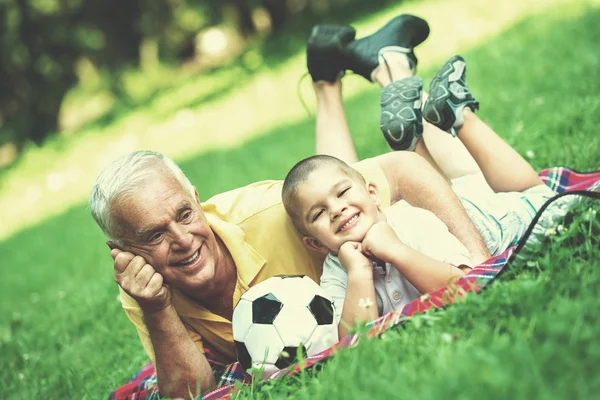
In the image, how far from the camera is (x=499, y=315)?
7.02ft

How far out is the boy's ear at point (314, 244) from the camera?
2.99 metres

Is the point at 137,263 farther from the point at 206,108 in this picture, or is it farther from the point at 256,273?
the point at 206,108

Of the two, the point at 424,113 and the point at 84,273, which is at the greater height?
the point at 424,113

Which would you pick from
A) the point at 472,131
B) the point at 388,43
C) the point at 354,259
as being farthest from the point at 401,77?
the point at 354,259

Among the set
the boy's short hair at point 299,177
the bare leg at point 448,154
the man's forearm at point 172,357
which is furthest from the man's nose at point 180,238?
the bare leg at point 448,154

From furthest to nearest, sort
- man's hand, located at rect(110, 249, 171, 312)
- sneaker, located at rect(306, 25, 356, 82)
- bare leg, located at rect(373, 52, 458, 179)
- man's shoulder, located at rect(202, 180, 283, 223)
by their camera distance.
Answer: sneaker, located at rect(306, 25, 356, 82) < bare leg, located at rect(373, 52, 458, 179) < man's shoulder, located at rect(202, 180, 283, 223) < man's hand, located at rect(110, 249, 171, 312)

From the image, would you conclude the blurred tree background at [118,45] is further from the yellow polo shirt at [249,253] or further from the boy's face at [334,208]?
the boy's face at [334,208]

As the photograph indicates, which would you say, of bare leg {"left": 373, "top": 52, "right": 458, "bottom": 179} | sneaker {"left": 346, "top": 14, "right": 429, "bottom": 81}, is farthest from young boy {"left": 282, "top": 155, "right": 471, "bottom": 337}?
sneaker {"left": 346, "top": 14, "right": 429, "bottom": 81}

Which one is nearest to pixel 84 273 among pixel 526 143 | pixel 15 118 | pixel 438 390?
pixel 526 143

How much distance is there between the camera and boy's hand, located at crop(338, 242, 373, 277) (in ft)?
8.68

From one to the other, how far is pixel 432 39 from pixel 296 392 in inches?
298

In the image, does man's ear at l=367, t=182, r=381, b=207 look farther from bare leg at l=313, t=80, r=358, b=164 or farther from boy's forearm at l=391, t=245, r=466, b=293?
bare leg at l=313, t=80, r=358, b=164

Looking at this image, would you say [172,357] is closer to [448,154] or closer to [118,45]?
[448,154]

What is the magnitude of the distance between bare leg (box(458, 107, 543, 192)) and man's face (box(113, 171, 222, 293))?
4.62 ft
